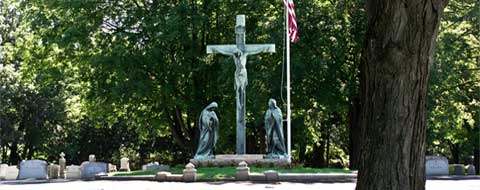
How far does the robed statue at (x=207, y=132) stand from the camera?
19391mm

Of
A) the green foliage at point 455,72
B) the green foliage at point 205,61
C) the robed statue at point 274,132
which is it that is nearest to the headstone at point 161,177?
the robed statue at point 274,132

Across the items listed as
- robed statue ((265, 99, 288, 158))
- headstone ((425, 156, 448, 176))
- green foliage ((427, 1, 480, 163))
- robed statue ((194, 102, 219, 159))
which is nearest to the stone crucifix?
robed statue ((194, 102, 219, 159))

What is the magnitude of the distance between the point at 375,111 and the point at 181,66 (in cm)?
2195

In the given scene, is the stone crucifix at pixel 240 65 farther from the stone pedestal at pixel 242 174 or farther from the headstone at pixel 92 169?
the headstone at pixel 92 169

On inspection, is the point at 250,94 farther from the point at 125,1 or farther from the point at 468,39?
the point at 468,39

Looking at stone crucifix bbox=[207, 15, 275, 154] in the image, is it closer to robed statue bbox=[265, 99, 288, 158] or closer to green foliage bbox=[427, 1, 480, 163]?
robed statue bbox=[265, 99, 288, 158]

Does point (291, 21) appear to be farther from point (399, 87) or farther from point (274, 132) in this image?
point (399, 87)

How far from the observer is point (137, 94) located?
25.5 m

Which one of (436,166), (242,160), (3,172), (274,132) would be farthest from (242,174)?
(3,172)

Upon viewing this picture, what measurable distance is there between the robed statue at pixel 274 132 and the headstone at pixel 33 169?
9.52 meters

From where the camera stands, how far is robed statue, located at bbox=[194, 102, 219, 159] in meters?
19.4

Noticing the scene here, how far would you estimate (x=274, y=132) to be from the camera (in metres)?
19.2

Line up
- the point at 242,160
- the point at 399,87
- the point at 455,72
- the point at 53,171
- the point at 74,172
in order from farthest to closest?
the point at 53,171
the point at 455,72
the point at 74,172
the point at 242,160
the point at 399,87

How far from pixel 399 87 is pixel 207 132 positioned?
14070 millimetres
